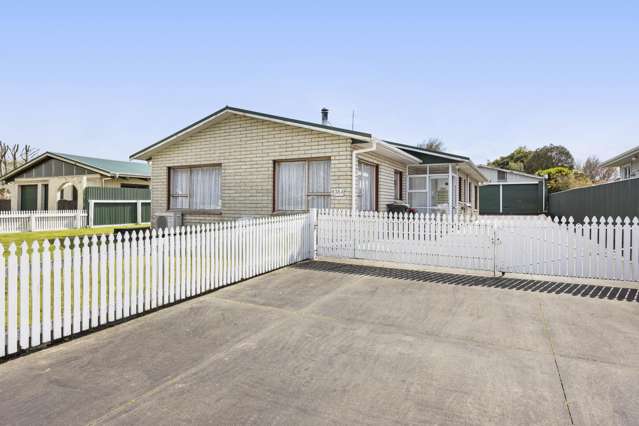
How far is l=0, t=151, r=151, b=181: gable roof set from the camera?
21.7 metres

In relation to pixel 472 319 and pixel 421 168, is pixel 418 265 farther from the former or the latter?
pixel 421 168

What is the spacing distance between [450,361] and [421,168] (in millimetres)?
12256

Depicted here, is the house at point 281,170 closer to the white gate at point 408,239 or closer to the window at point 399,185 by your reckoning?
the window at point 399,185

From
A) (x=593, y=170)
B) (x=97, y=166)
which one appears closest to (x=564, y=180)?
(x=593, y=170)

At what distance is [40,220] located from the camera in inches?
725

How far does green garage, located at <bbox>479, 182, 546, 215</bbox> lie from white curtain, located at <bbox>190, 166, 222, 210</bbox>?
28.6 meters

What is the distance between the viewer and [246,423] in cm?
262

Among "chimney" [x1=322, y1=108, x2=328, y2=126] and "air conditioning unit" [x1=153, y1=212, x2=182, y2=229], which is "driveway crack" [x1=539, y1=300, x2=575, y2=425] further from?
"air conditioning unit" [x1=153, y1=212, x2=182, y2=229]

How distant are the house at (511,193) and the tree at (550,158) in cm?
2501

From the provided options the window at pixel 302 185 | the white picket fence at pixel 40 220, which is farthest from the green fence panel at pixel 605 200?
the white picket fence at pixel 40 220

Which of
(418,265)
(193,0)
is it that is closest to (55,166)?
(193,0)

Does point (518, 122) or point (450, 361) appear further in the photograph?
point (518, 122)

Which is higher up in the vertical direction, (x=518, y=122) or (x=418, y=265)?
(x=518, y=122)

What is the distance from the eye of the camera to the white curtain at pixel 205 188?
13234 mm
